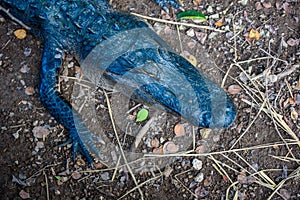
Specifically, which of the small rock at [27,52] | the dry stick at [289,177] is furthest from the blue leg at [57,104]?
the dry stick at [289,177]

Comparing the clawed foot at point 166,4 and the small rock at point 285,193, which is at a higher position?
the clawed foot at point 166,4

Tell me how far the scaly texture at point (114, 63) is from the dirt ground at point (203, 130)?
11 centimetres

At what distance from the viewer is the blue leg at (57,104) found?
3092 mm

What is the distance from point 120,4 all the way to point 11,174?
1462mm

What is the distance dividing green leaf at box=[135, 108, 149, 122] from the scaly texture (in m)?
0.15

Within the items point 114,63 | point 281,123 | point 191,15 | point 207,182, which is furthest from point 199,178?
point 191,15

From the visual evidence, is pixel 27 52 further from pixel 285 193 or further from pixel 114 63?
pixel 285 193

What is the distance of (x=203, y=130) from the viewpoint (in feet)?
10.4

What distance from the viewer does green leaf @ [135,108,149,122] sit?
3174mm

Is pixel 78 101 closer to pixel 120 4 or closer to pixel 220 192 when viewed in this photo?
pixel 120 4

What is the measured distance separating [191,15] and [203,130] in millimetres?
875

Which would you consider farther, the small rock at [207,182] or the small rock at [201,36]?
the small rock at [201,36]

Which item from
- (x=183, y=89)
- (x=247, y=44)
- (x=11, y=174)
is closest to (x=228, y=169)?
(x=183, y=89)

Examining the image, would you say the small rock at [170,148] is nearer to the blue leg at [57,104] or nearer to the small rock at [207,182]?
the small rock at [207,182]
